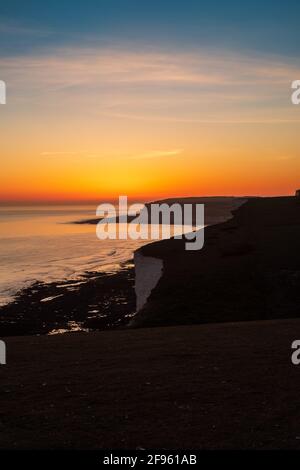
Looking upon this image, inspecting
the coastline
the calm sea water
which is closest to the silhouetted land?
the coastline

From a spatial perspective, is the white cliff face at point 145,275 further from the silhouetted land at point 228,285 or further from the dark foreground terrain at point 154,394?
the dark foreground terrain at point 154,394

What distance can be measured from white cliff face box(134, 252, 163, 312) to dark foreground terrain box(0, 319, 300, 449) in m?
13.5

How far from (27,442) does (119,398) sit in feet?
7.71

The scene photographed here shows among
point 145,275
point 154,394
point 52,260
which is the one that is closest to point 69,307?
point 145,275

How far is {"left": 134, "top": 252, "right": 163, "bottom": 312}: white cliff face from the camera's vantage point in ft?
100.0

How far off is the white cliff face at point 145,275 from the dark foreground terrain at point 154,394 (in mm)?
Answer: 13457

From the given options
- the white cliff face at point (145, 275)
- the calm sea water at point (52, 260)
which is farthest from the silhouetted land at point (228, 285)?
the calm sea water at point (52, 260)

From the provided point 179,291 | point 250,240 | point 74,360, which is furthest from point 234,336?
point 250,240

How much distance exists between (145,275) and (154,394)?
27.2 m

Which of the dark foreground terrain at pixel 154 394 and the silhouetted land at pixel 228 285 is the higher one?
the silhouetted land at pixel 228 285

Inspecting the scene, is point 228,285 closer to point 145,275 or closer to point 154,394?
point 145,275

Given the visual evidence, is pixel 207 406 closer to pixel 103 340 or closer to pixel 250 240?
pixel 103 340

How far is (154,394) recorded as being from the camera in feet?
34.7

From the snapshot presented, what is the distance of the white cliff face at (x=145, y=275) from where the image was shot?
100.0 feet
